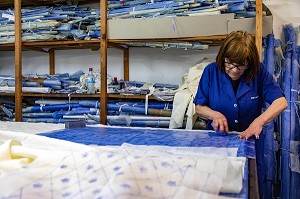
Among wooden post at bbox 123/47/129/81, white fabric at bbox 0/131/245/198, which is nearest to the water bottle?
wooden post at bbox 123/47/129/81

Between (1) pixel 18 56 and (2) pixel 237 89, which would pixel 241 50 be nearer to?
(2) pixel 237 89

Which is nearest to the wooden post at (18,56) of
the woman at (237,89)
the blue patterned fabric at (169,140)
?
the blue patterned fabric at (169,140)

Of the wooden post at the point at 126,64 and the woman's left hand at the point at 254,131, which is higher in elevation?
the wooden post at the point at 126,64

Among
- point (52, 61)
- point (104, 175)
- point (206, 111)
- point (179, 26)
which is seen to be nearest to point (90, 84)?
point (52, 61)

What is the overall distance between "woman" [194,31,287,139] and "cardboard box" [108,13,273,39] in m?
0.50

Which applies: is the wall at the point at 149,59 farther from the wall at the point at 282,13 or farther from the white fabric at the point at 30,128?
the white fabric at the point at 30,128

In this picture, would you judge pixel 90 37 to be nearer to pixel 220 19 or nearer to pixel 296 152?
pixel 220 19

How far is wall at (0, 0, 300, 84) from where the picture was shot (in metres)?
2.69

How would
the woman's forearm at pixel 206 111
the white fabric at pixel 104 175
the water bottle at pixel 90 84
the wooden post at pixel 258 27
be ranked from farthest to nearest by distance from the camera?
the water bottle at pixel 90 84, the wooden post at pixel 258 27, the woman's forearm at pixel 206 111, the white fabric at pixel 104 175

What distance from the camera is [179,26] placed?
224 centimetres

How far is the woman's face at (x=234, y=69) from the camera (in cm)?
156

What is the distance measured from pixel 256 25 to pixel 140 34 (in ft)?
2.62

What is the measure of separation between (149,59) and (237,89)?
1.36 m

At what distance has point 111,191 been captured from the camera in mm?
521
